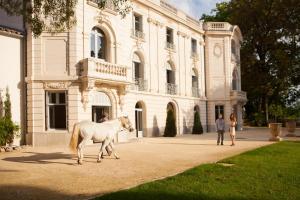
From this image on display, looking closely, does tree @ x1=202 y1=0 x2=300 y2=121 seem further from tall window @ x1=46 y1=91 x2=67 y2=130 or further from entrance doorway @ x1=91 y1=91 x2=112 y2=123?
tall window @ x1=46 y1=91 x2=67 y2=130

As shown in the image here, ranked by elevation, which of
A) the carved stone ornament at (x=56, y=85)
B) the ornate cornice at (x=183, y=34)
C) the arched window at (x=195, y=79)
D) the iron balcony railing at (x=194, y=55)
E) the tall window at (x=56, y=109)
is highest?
the ornate cornice at (x=183, y=34)

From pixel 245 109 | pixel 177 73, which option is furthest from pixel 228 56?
pixel 245 109

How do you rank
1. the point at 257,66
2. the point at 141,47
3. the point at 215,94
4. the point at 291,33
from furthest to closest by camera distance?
the point at 257,66, the point at 291,33, the point at 215,94, the point at 141,47

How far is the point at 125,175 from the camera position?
10172mm

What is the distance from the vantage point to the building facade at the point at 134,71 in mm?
21484

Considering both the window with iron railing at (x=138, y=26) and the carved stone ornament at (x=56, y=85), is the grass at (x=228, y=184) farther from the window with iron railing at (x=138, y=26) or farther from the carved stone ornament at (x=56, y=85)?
the window with iron railing at (x=138, y=26)

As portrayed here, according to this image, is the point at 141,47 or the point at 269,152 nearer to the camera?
the point at 269,152

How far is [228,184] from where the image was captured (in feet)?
28.8

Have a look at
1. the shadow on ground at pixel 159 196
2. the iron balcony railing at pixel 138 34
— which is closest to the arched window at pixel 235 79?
the iron balcony railing at pixel 138 34

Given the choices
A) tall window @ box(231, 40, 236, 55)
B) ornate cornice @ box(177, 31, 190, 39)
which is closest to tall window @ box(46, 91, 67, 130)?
ornate cornice @ box(177, 31, 190, 39)

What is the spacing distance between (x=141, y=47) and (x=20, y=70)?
34.3ft

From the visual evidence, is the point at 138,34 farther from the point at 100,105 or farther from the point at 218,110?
the point at 218,110

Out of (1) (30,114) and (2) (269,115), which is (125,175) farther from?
(2) (269,115)

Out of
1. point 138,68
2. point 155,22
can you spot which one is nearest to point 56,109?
point 138,68
